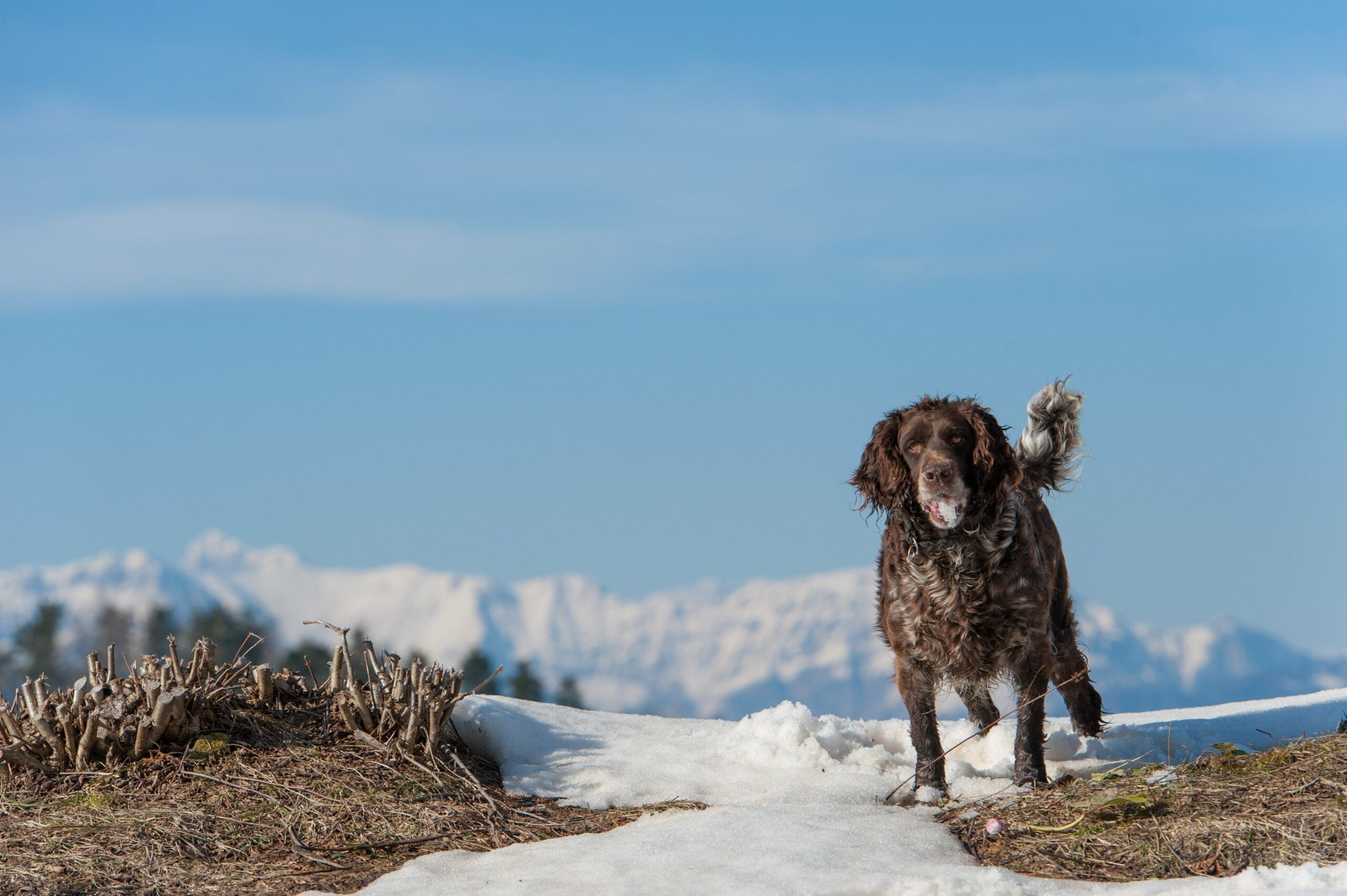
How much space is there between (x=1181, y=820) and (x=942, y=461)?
6.55ft

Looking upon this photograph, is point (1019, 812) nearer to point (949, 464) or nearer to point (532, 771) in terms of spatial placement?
point (949, 464)

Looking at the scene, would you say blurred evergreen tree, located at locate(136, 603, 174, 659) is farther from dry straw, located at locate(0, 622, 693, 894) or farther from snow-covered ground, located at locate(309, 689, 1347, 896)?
snow-covered ground, located at locate(309, 689, 1347, 896)

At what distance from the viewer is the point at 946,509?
6.83m

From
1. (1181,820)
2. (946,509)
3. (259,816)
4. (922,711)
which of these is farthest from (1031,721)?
(259,816)

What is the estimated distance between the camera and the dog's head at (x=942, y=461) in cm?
682

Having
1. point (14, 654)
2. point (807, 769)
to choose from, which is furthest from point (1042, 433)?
point (14, 654)

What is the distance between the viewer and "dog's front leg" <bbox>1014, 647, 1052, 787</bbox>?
7004mm

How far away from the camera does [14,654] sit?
61062 mm

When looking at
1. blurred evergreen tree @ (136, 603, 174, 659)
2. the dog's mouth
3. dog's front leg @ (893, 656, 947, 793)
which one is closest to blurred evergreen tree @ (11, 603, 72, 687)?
blurred evergreen tree @ (136, 603, 174, 659)

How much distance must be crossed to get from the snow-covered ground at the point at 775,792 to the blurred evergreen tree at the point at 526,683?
4709 cm

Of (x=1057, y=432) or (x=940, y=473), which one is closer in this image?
(x=940, y=473)

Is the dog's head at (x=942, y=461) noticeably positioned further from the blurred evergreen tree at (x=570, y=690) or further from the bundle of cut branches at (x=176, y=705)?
the blurred evergreen tree at (x=570, y=690)

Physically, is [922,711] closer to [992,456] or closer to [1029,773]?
[1029,773]

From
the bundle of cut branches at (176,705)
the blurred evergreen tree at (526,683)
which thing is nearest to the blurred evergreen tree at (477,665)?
the blurred evergreen tree at (526,683)
